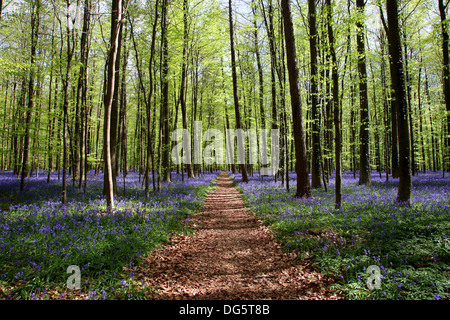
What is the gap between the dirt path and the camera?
3.81 meters

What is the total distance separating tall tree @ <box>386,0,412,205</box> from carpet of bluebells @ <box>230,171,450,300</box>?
72cm

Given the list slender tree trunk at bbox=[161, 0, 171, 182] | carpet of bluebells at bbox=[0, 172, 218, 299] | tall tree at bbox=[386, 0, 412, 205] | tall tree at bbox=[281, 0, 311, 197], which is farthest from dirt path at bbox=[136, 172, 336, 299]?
slender tree trunk at bbox=[161, 0, 171, 182]

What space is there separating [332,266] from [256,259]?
5.56 ft

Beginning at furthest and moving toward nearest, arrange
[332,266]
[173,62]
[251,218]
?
[173,62], [251,218], [332,266]

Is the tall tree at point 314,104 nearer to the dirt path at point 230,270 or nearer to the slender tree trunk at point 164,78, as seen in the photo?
the dirt path at point 230,270

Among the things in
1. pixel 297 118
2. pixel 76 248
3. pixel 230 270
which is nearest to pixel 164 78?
pixel 297 118

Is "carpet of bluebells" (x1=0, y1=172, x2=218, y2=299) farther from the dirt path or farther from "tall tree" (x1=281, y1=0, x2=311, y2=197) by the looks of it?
"tall tree" (x1=281, y1=0, x2=311, y2=197)

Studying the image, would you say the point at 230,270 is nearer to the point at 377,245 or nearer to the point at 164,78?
the point at 377,245

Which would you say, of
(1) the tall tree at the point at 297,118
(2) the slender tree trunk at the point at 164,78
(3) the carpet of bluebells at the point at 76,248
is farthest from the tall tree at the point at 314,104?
(3) the carpet of bluebells at the point at 76,248

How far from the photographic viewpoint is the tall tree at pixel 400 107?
24.1 feet

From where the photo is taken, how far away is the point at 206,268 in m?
4.88
